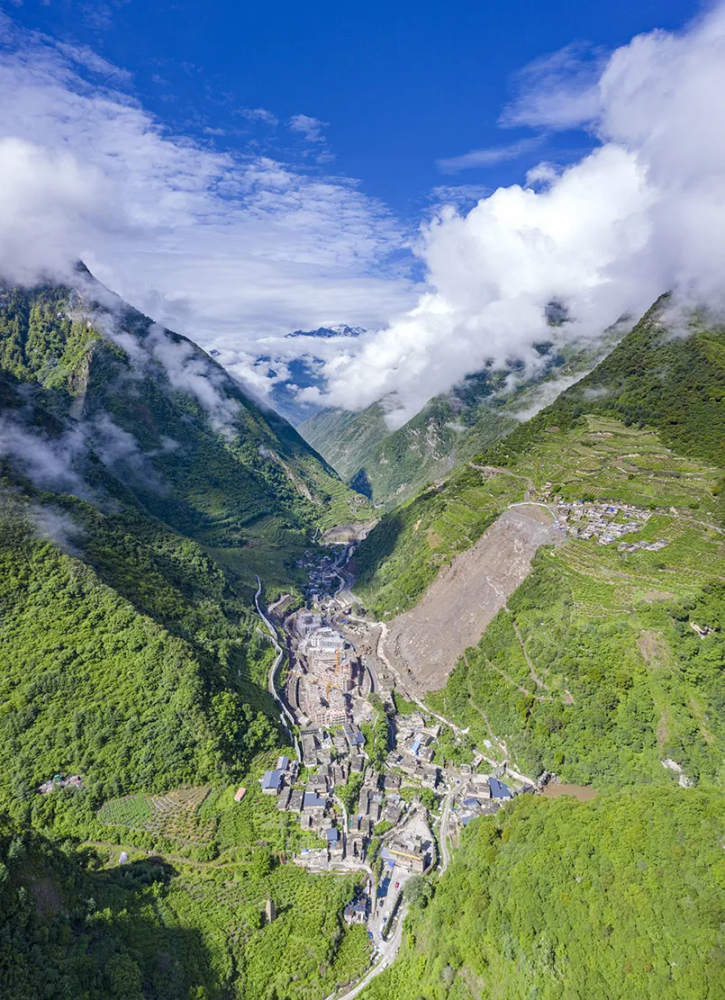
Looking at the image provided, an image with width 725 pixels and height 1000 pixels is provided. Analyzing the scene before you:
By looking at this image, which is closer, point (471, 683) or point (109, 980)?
point (109, 980)

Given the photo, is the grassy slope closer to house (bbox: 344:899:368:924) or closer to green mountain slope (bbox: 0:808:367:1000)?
green mountain slope (bbox: 0:808:367:1000)

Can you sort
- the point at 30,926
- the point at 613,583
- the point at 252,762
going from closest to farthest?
the point at 30,926 < the point at 252,762 < the point at 613,583

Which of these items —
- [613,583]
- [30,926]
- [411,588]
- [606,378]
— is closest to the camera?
[30,926]

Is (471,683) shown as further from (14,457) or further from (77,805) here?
(14,457)

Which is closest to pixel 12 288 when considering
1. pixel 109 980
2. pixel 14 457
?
pixel 14 457

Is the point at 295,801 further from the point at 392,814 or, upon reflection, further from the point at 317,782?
the point at 392,814

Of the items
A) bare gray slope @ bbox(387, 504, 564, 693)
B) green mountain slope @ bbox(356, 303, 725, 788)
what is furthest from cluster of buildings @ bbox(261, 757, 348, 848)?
bare gray slope @ bbox(387, 504, 564, 693)
